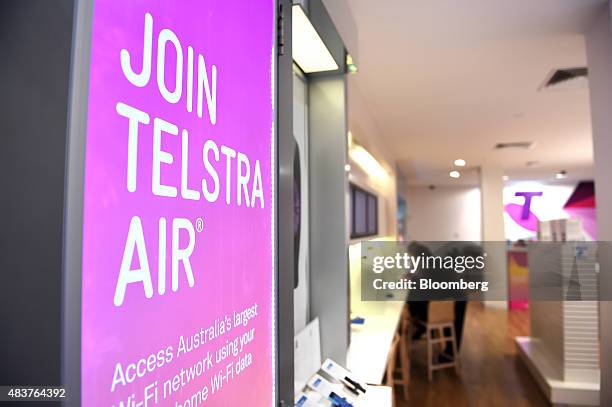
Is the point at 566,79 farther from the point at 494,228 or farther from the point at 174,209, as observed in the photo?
the point at 174,209

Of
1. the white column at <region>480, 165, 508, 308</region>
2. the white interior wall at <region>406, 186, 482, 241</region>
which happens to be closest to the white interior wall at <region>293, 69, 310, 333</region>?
the white interior wall at <region>406, 186, 482, 241</region>

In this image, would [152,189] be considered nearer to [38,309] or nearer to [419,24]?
[38,309]

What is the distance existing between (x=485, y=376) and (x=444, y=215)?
2.55m

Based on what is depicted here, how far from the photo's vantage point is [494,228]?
1.59m

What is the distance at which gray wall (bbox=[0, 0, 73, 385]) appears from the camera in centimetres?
40

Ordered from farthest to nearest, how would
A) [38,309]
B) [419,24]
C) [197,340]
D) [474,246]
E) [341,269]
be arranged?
[419,24] < [341,269] < [474,246] < [197,340] < [38,309]

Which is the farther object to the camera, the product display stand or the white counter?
the white counter

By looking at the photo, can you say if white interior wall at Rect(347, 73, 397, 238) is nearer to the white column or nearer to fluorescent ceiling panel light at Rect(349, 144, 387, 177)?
fluorescent ceiling panel light at Rect(349, 144, 387, 177)

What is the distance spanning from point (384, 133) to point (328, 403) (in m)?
2.42

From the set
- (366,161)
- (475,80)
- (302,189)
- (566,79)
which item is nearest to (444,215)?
(302,189)

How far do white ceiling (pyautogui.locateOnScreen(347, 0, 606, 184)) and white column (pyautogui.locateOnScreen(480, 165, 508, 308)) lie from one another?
0.11 meters

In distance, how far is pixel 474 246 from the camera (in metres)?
1.53

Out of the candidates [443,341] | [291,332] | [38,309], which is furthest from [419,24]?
[443,341]

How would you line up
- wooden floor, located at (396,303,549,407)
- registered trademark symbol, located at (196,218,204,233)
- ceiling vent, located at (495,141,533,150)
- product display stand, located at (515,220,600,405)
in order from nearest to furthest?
1. registered trademark symbol, located at (196,218,204,233)
2. product display stand, located at (515,220,600,405)
3. ceiling vent, located at (495,141,533,150)
4. wooden floor, located at (396,303,549,407)
